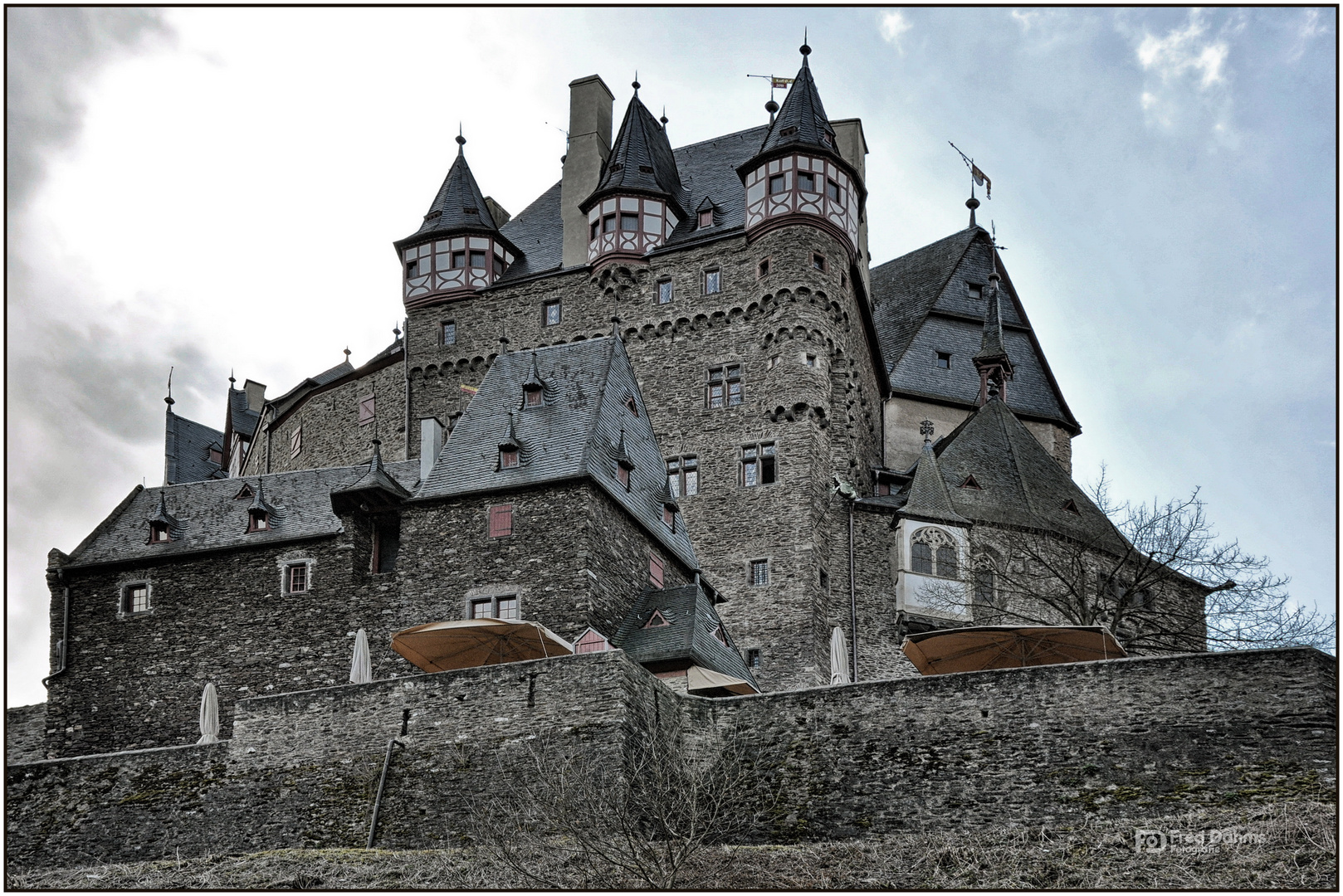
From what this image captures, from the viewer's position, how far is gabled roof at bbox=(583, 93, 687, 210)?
53.5m

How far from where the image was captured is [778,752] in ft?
104

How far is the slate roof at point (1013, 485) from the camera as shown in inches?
1876

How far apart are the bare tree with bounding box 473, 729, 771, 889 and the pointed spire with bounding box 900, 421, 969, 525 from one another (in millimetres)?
16321

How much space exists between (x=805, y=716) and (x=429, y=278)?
26.7m

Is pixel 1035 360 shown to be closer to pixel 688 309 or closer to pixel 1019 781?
pixel 688 309

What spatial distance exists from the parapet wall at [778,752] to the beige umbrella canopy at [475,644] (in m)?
1.24

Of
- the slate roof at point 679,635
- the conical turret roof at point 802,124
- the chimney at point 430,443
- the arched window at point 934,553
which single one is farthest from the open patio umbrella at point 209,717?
the conical turret roof at point 802,124

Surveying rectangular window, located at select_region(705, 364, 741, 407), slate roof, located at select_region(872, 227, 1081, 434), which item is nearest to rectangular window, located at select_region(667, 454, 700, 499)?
rectangular window, located at select_region(705, 364, 741, 407)

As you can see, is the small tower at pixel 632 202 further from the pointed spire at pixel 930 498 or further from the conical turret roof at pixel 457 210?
the pointed spire at pixel 930 498

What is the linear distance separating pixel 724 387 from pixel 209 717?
19.0 m

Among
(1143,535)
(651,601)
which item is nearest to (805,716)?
(651,601)

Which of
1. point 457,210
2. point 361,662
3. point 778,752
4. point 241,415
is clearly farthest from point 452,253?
point 778,752

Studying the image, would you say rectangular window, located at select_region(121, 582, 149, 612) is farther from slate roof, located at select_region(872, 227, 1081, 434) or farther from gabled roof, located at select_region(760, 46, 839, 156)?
slate roof, located at select_region(872, 227, 1081, 434)

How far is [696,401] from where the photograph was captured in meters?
50.1
